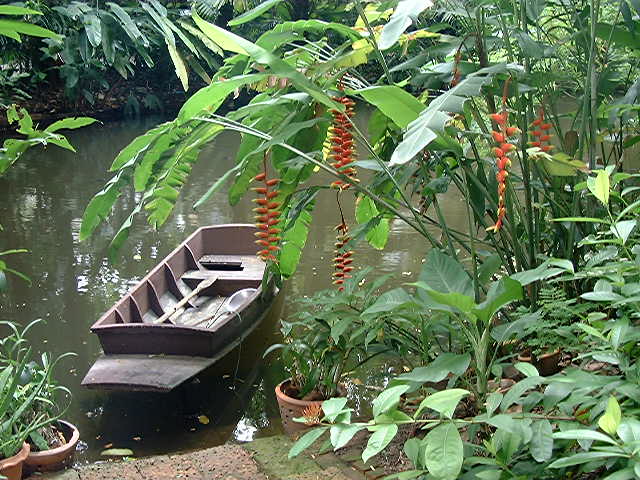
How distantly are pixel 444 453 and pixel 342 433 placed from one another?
0.21 meters

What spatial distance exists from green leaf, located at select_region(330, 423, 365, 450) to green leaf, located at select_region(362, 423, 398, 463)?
0.04 meters

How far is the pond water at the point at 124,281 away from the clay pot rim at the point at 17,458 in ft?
3.20

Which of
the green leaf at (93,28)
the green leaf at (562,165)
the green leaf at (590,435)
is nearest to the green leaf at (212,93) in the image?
the green leaf at (562,165)

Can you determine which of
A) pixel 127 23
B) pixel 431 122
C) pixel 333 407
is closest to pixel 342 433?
pixel 333 407

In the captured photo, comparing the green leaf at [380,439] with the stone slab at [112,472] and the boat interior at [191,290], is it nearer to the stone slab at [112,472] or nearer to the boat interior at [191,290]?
the stone slab at [112,472]

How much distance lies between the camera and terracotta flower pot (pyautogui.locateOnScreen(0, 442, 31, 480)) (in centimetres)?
281

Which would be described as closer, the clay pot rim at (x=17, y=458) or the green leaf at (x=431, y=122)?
the green leaf at (x=431, y=122)

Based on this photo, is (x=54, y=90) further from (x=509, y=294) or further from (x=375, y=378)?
(x=509, y=294)

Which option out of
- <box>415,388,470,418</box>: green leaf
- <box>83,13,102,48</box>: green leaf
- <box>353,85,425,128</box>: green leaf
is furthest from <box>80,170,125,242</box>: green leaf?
<box>83,13,102,48</box>: green leaf

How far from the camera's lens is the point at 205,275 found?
6.04m

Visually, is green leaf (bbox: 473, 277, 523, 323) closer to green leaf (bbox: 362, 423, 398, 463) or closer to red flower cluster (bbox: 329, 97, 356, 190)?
green leaf (bbox: 362, 423, 398, 463)

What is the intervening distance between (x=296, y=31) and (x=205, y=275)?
353cm

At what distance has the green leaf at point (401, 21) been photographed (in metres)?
1.85

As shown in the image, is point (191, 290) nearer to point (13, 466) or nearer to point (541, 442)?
point (13, 466)
